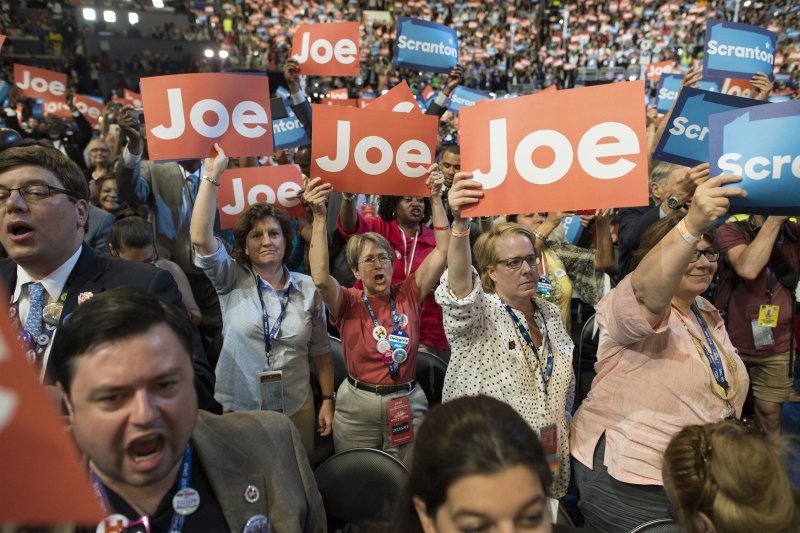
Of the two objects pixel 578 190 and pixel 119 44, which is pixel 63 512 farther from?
pixel 119 44

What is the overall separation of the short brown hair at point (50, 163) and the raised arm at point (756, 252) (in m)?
3.11

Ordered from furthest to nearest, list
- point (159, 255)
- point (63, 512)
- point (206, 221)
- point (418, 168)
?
point (159, 255) → point (418, 168) → point (206, 221) → point (63, 512)

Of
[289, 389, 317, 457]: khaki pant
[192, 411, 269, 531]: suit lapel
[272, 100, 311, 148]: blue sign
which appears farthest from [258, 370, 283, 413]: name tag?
[272, 100, 311, 148]: blue sign

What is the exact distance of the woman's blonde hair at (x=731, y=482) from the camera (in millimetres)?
1316

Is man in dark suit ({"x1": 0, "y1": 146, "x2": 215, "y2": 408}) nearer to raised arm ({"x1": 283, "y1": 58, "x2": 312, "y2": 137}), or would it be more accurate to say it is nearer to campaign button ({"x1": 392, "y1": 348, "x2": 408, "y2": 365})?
campaign button ({"x1": 392, "y1": 348, "x2": 408, "y2": 365})

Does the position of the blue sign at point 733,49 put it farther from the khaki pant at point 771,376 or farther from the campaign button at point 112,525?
the campaign button at point 112,525

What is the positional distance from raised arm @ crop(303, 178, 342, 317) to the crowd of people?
0.6 inches

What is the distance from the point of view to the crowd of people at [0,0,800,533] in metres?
1.26

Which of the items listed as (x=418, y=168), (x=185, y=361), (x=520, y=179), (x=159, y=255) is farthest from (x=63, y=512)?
(x=159, y=255)

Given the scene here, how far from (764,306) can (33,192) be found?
3614mm

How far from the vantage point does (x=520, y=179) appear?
2242 mm

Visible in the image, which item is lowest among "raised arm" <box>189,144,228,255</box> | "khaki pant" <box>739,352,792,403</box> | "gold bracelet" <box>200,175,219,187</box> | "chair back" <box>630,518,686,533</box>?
"khaki pant" <box>739,352,792,403</box>

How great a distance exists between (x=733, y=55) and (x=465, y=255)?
4.25 meters

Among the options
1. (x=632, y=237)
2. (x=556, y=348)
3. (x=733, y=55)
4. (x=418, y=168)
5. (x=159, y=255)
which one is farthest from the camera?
(x=733, y=55)
